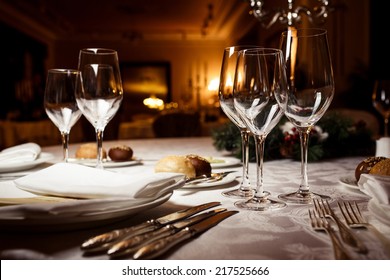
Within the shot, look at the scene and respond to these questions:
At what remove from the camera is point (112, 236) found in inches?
16.9

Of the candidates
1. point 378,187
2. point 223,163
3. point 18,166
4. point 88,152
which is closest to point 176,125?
point 88,152

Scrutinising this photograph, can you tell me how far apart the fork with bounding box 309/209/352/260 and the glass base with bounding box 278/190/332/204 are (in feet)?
0.18

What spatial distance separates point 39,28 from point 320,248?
28.4ft

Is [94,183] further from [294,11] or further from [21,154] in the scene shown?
[294,11]

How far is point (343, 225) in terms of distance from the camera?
50cm

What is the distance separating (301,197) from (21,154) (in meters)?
0.64

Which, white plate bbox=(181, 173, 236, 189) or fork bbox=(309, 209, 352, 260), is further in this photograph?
white plate bbox=(181, 173, 236, 189)

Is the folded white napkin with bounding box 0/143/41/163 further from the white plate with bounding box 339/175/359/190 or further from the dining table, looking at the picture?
the white plate with bounding box 339/175/359/190

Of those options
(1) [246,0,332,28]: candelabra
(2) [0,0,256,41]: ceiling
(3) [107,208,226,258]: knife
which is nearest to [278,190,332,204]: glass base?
(3) [107,208,226,258]: knife

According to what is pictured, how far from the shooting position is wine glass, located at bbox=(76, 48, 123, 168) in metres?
0.85

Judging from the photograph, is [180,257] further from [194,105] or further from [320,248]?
[194,105]

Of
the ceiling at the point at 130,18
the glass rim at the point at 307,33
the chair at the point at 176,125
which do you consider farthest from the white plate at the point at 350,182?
the ceiling at the point at 130,18

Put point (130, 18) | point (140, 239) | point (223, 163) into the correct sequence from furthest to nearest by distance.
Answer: point (130, 18)
point (223, 163)
point (140, 239)
